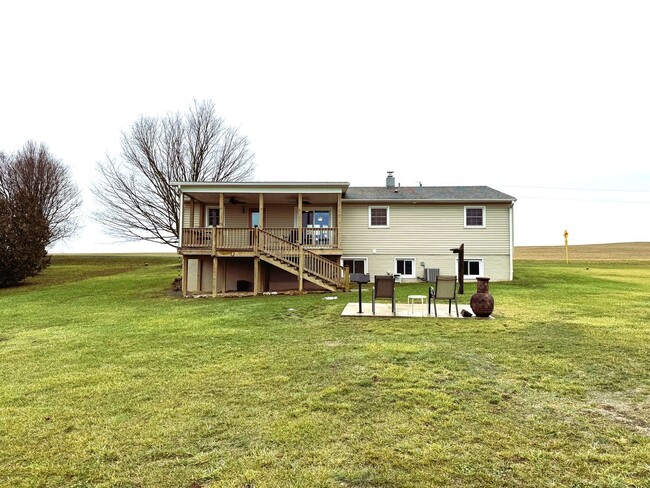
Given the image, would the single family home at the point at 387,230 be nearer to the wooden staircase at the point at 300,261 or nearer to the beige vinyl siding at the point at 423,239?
the beige vinyl siding at the point at 423,239

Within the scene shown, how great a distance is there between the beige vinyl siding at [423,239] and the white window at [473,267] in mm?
220

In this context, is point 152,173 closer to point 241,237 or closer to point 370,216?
point 241,237

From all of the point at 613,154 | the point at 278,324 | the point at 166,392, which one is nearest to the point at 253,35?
the point at 278,324

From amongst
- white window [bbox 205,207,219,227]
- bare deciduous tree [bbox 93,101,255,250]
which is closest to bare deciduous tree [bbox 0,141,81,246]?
bare deciduous tree [bbox 93,101,255,250]

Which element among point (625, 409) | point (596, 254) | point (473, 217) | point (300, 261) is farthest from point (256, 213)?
point (596, 254)

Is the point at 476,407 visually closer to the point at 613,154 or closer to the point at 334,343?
the point at 334,343

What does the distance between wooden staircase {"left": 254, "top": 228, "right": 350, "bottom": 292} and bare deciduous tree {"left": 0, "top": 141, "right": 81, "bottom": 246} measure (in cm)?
2565

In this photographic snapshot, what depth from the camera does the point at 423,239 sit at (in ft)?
59.6

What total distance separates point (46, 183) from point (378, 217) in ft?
103

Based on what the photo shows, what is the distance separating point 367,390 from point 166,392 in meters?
2.30

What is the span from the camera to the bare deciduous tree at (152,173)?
968 inches

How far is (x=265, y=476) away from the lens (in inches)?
102

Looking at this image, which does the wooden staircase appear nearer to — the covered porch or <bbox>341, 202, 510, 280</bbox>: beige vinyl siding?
the covered porch

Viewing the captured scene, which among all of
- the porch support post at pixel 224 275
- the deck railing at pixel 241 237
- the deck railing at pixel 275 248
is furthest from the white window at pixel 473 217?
the porch support post at pixel 224 275
